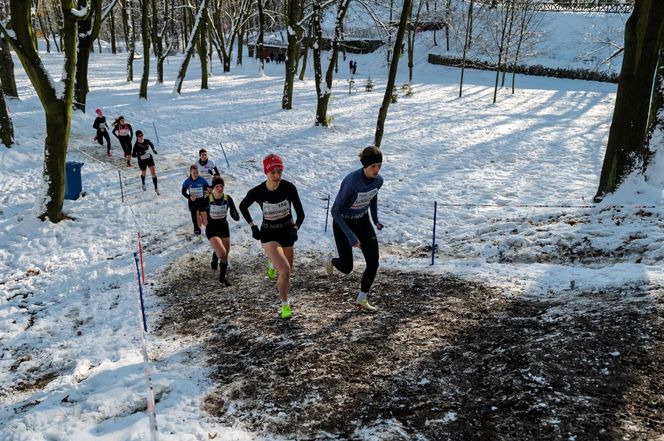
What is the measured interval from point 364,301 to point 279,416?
260 cm

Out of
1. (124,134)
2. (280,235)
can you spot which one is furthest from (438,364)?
(124,134)

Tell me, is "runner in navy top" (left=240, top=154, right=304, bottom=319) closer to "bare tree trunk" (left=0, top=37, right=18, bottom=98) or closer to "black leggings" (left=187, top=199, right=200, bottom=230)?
"black leggings" (left=187, top=199, right=200, bottom=230)

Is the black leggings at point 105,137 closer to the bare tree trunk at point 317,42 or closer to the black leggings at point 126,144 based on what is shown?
the black leggings at point 126,144

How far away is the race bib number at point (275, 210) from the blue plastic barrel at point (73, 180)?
8.33 metres

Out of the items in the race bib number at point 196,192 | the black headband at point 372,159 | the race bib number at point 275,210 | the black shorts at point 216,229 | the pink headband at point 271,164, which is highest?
the black headband at point 372,159

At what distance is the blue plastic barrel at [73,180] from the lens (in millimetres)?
12391

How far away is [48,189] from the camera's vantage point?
1087 centimetres

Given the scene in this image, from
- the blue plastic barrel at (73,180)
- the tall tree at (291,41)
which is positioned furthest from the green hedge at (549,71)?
the blue plastic barrel at (73,180)

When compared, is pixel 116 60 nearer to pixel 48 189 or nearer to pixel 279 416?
pixel 48 189

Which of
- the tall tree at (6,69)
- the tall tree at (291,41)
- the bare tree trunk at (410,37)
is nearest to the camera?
the tall tree at (6,69)

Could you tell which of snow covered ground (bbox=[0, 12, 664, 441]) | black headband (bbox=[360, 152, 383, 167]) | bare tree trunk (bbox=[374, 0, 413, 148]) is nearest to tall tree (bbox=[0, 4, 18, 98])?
snow covered ground (bbox=[0, 12, 664, 441])

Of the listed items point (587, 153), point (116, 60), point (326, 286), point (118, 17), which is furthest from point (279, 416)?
point (118, 17)

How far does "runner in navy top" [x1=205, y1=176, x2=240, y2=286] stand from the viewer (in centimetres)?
862

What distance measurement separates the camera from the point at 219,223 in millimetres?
8852
